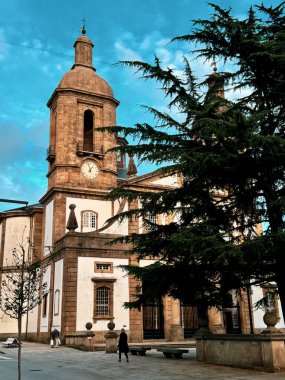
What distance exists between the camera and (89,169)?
32531 millimetres

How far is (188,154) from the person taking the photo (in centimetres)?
1312

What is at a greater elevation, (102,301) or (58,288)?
(58,288)

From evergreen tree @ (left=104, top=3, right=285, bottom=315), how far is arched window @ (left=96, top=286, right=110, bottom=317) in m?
12.5

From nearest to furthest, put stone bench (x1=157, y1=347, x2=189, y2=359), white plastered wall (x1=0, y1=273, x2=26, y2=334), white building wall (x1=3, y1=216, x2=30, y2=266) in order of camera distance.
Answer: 1. stone bench (x1=157, y1=347, x2=189, y2=359)
2. white plastered wall (x1=0, y1=273, x2=26, y2=334)
3. white building wall (x1=3, y1=216, x2=30, y2=266)

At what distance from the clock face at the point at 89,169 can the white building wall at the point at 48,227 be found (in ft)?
10.3

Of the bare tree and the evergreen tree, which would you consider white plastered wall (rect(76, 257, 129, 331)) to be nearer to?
the bare tree

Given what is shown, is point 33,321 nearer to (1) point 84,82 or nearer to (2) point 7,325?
(2) point 7,325

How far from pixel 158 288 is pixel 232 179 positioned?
4030 mm

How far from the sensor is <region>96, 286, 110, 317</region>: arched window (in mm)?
26478

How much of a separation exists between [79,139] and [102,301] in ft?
40.5

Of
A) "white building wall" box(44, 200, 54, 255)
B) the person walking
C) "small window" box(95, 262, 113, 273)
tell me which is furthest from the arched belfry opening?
the person walking

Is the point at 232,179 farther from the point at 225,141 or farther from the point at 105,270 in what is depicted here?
the point at 105,270

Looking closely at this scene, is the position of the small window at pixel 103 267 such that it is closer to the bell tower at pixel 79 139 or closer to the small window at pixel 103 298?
the small window at pixel 103 298

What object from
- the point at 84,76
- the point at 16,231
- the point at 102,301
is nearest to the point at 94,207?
the point at 102,301
